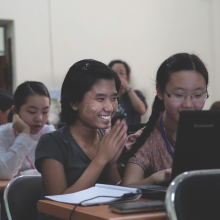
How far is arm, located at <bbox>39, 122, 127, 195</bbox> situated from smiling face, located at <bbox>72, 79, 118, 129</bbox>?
0.15 meters

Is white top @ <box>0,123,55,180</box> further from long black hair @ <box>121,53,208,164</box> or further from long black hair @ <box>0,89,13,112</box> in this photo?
long black hair @ <box>121,53,208,164</box>

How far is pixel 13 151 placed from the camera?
8.08 ft

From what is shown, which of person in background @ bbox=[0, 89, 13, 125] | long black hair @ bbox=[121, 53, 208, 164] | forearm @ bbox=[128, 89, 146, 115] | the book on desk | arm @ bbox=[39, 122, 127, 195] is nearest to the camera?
the book on desk

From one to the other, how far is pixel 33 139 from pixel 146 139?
1.26 meters

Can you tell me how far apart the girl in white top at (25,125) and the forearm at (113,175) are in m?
1.04

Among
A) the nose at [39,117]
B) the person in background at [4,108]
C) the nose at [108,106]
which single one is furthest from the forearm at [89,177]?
the person in background at [4,108]

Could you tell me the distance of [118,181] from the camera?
1.59m

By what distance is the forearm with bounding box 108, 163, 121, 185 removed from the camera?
61.9 inches

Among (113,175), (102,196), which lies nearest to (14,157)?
(113,175)

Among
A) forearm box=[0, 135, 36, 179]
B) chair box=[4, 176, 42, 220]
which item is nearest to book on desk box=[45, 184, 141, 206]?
chair box=[4, 176, 42, 220]

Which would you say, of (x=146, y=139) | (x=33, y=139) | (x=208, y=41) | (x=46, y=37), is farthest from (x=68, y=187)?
(x=208, y=41)

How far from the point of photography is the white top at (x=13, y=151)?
2.36 metres

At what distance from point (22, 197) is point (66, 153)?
0.95 ft

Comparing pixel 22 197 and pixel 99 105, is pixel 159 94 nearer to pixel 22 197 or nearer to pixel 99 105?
pixel 99 105
